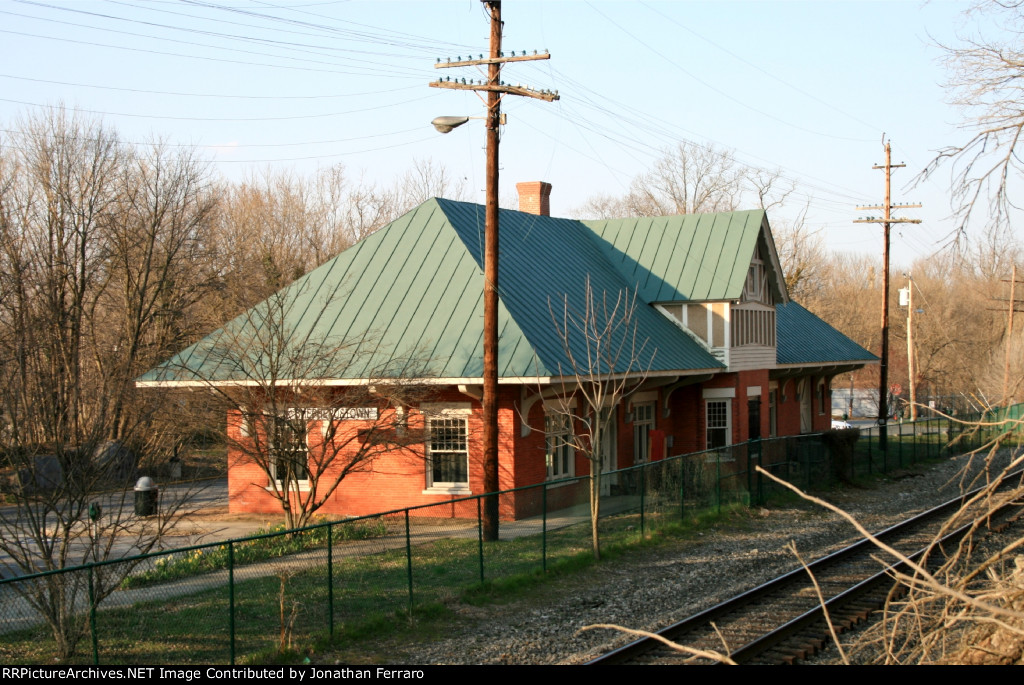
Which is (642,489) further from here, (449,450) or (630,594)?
(449,450)

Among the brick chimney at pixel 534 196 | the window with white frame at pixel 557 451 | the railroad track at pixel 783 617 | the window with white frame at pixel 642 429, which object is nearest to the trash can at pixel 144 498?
the window with white frame at pixel 557 451

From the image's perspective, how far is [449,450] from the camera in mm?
21156

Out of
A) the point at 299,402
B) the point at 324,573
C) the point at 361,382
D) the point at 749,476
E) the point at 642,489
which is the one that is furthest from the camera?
the point at 749,476

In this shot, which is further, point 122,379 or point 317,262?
point 317,262

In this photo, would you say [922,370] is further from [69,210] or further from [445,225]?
[69,210]

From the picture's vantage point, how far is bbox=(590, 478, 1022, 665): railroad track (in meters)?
10.3

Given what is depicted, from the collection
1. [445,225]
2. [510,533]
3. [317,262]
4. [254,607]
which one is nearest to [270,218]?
[317,262]

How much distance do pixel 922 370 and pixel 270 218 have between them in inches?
1754

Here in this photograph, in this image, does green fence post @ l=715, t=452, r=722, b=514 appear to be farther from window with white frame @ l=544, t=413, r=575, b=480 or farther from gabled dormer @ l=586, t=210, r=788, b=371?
gabled dormer @ l=586, t=210, r=788, b=371

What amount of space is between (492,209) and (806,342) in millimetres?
22322

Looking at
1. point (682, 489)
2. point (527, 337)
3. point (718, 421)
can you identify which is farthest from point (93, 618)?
point (718, 421)
